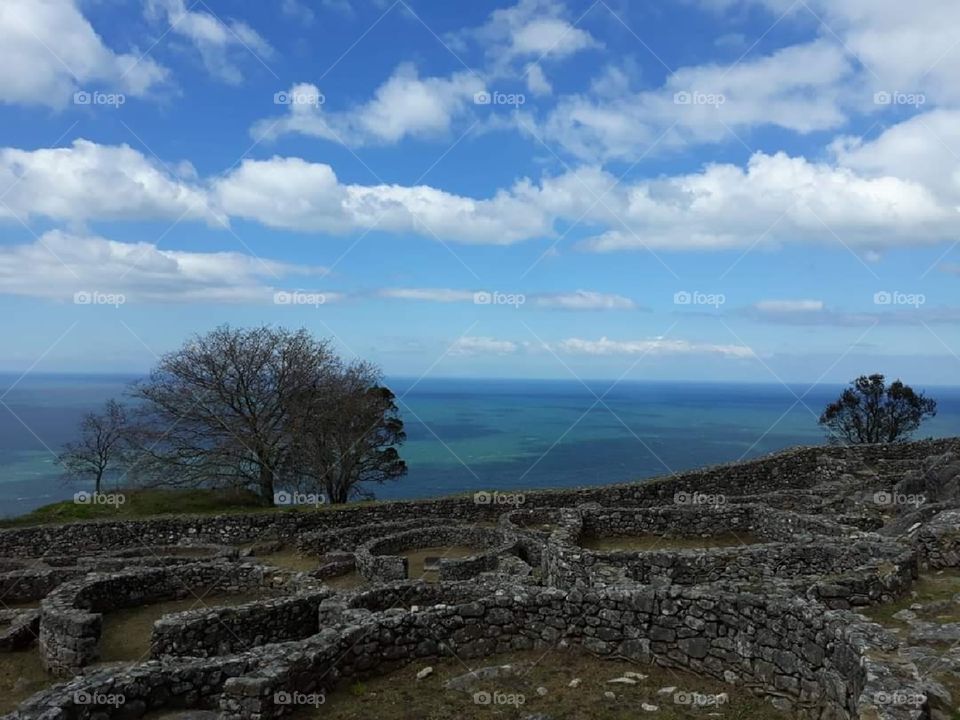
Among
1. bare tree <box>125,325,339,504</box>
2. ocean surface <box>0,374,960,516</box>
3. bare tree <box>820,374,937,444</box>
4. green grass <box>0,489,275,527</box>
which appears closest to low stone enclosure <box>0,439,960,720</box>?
green grass <box>0,489,275,527</box>

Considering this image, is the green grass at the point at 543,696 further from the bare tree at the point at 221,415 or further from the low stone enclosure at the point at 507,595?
the bare tree at the point at 221,415

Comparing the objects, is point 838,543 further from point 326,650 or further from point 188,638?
point 188,638

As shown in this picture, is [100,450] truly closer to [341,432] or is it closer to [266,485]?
[266,485]

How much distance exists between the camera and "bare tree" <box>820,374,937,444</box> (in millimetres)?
58656

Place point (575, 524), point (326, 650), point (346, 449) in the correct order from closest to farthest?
point (326, 650) < point (575, 524) < point (346, 449)

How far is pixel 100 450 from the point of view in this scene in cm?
3888

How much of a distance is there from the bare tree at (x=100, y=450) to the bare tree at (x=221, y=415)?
1.80m

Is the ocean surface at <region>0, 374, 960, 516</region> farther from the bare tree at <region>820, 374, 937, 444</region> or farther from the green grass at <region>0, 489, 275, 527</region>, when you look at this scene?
the bare tree at <region>820, 374, 937, 444</region>

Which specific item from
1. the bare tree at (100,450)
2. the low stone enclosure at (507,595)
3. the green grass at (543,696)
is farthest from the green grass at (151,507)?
the green grass at (543,696)

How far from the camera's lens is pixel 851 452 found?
104 ft

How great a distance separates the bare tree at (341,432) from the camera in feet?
123

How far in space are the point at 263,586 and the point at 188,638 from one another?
227 inches

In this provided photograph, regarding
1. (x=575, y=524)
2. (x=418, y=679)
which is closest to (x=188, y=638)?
(x=418, y=679)

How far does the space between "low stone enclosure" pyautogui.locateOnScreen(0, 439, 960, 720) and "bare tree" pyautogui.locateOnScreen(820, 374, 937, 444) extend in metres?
40.0
